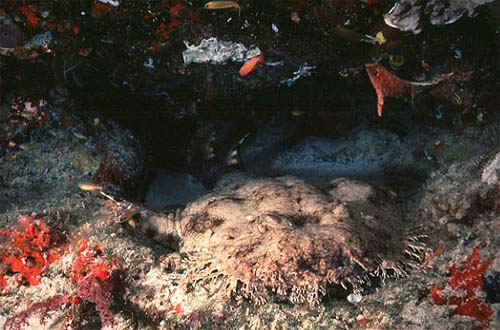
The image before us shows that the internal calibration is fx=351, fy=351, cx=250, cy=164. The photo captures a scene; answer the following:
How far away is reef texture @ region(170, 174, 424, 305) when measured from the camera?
301 centimetres

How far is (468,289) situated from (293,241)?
1.43m

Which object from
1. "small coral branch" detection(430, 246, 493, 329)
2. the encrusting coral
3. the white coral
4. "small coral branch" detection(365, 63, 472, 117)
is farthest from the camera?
"small coral branch" detection(365, 63, 472, 117)

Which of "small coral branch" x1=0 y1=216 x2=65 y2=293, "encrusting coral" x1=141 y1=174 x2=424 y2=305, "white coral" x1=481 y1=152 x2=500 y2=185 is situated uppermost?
"white coral" x1=481 y1=152 x2=500 y2=185

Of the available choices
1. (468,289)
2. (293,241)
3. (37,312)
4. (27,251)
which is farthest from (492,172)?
(27,251)

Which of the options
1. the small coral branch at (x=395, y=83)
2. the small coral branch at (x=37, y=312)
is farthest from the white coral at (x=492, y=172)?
the small coral branch at (x=37, y=312)

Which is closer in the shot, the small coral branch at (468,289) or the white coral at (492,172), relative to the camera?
the small coral branch at (468,289)

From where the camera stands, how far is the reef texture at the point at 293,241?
3.01 meters

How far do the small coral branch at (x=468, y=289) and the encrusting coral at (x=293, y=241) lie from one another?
39cm

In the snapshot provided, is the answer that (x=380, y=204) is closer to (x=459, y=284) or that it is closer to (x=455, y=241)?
(x=455, y=241)

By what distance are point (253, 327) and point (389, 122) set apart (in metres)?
5.09

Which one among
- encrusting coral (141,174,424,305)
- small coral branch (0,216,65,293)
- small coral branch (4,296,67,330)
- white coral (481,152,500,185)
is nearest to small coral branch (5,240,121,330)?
small coral branch (4,296,67,330)

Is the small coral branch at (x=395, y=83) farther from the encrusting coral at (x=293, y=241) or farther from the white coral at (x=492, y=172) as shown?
the encrusting coral at (x=293, y=241)

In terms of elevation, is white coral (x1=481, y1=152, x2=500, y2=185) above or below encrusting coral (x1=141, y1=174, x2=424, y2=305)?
above

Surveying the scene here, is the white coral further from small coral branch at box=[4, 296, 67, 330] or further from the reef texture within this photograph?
small coral branch at box=[4, 296, 67, 330]
